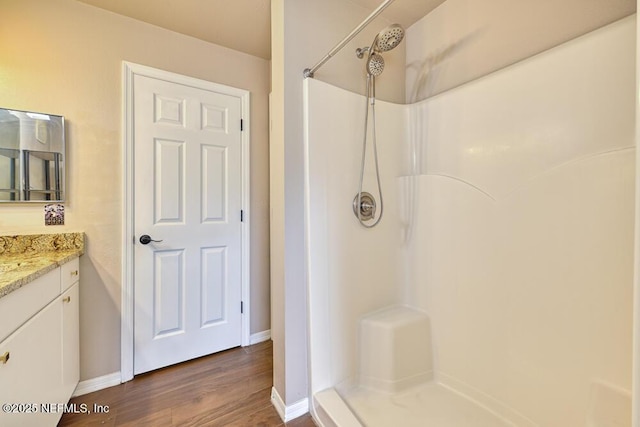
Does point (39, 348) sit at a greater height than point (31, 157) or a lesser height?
lesser

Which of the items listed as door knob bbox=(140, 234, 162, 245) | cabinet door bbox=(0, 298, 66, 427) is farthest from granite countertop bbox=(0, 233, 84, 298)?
door knob bbox=(140, 234, 162, 245)

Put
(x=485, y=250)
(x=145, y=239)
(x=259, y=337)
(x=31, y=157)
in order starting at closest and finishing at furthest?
(x=485, y=250)
(x=31, y=157)
(x=145, y=239)
(x=259, y=337)

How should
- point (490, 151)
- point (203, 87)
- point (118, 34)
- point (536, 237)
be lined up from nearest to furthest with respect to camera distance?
point (536, 237) < point (490, 151) < point (118, 34) < point (203, 87)

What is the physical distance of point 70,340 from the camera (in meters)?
1.42

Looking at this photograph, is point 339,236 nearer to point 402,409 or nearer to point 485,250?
point 485,250

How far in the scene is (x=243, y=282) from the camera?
7.00 ft

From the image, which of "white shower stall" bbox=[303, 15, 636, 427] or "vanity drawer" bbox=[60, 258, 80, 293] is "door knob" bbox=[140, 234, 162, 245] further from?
"white shower stall" bbox=[303, 15, 636, 427]

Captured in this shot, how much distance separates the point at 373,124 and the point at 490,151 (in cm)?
66

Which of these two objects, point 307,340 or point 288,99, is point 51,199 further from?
point 307,340

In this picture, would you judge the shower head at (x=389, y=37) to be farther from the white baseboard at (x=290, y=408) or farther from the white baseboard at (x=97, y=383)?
the white baseboard at (x=97, y=383)

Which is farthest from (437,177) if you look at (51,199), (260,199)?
(51,199)

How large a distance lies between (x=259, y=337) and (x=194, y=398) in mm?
695

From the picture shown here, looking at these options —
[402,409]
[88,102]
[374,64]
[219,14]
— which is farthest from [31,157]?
[402,409]

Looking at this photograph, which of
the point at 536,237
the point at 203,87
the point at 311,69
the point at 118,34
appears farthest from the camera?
the point at 203,87
